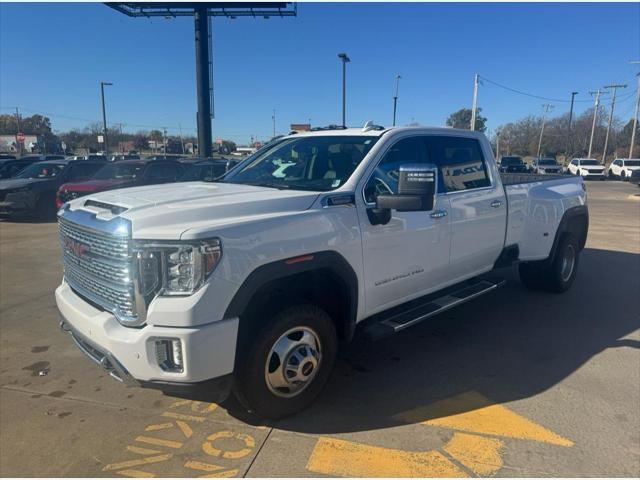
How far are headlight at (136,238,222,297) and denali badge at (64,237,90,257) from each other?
2.12ft

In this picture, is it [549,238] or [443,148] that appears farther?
[549,238]

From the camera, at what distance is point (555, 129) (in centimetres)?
9069

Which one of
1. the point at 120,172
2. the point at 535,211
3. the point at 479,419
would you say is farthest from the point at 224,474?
the point at 120,172

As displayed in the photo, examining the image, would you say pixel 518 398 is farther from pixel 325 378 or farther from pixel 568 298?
pixel 568 298

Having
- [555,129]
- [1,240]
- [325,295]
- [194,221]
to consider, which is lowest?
[1,240]

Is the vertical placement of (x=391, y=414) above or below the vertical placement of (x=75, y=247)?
below

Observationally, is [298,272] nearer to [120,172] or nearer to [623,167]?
[120,172]

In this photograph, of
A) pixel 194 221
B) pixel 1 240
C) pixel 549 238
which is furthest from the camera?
pixel 1 240

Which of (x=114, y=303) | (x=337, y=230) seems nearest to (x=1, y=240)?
(x=114, y=303)

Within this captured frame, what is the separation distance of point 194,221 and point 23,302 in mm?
4271

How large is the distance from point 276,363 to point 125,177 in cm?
1043

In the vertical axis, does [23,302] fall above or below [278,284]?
below

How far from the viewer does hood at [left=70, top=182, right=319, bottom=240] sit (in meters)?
2.52

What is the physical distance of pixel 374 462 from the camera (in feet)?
8.84
